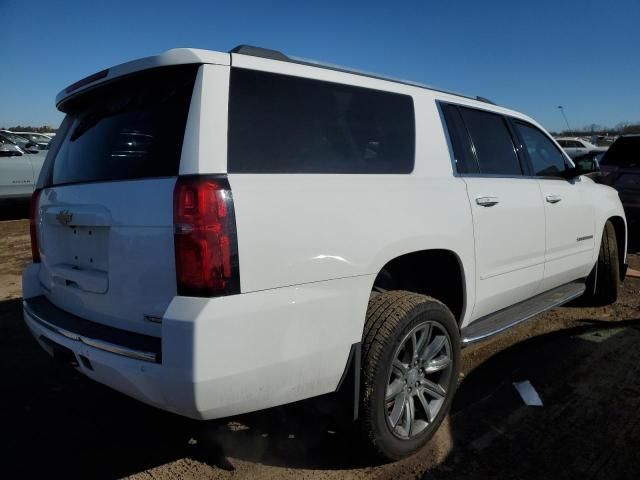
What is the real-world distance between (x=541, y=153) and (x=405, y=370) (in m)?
2.46

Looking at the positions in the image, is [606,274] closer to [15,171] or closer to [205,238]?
[205,238]

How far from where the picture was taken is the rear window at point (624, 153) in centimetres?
862

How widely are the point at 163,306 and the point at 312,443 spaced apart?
4.30 ft

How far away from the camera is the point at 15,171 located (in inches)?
392

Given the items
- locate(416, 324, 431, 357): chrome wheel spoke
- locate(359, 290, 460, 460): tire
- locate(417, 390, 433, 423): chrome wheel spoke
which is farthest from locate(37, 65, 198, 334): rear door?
locate(417, 390, 433, 423): chrome wheel spoke

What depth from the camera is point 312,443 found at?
109 inches

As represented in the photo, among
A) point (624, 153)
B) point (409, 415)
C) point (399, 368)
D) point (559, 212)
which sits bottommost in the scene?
point (409, 415)

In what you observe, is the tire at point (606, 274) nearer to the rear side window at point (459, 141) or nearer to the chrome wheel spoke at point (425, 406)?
the rear side window at point (459, 141)

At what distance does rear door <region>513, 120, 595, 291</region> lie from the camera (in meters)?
3.76

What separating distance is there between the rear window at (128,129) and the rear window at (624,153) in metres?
8.65

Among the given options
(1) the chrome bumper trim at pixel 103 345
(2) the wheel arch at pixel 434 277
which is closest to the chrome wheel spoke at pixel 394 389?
(2) the wheel arch at pixel 434 277

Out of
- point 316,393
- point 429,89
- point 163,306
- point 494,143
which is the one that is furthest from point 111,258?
point 494,143

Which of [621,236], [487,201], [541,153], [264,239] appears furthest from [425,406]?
[621,236]

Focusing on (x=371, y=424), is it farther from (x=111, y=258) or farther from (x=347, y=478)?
(x=111, y=258)
